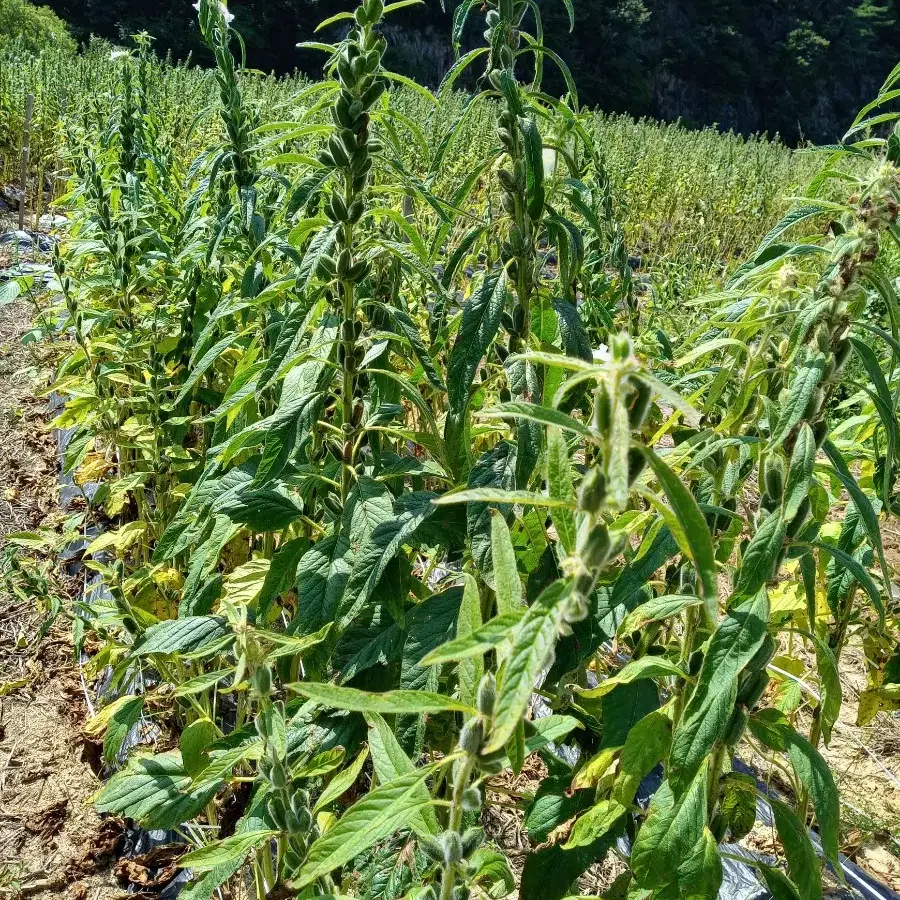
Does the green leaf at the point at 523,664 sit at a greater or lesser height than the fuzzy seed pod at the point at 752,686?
greater

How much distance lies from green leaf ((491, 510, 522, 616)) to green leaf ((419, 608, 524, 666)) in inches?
1.4

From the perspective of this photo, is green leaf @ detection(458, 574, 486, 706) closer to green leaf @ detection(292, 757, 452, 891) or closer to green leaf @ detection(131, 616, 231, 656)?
green leaf @ detection(292, 757, 452, 891)

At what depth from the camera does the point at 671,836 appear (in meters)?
1.01

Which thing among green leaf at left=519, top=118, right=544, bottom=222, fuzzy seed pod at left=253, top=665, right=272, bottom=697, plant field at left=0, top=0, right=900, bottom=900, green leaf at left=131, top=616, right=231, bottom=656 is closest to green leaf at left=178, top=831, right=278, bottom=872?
plant field at left=0, top=0, right=900, bottom=900

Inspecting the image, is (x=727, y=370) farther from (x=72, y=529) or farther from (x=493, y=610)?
(x=72, y=529)

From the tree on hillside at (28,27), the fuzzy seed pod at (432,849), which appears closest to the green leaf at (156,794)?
the fuzzy seed pod at (432,849)

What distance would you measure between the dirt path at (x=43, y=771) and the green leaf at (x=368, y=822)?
4.55ft

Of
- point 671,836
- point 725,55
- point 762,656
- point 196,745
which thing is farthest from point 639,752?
point 725,55

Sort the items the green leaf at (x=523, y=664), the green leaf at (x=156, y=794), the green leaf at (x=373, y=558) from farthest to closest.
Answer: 1. the green leaf at (x=156, y=794)
2. the green leaf at (x=373, y=558)
3. the green leaf at (x=523, y=664)

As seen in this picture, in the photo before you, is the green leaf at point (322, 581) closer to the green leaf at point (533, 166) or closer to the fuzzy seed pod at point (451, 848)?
the fuzzy seed pod at point (451, 848)

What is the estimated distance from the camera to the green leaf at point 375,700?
0.69m

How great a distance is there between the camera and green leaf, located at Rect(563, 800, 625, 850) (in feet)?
3.79

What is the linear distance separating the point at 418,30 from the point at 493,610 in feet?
118

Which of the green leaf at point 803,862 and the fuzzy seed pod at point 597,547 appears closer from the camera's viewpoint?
the fuzzy seed pod at point 597,547
